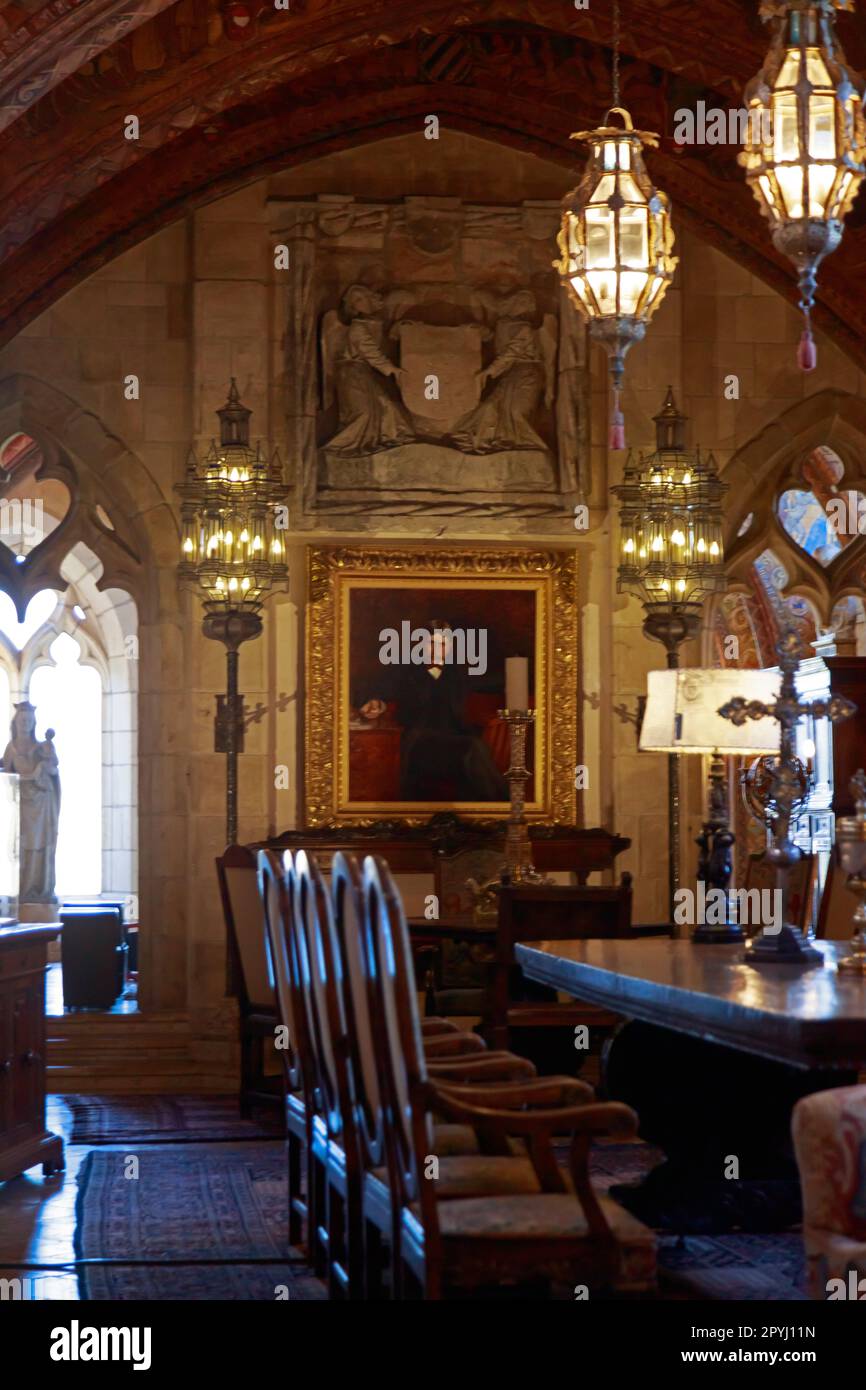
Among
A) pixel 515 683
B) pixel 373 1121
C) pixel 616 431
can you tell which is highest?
pixel 616 431

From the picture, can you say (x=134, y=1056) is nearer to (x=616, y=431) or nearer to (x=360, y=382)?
(x=360, y=382)

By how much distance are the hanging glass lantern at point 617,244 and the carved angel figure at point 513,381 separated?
4400mm

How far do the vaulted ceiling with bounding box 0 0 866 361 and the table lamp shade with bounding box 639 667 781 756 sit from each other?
389 centimetres

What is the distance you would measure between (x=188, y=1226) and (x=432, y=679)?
4614mm

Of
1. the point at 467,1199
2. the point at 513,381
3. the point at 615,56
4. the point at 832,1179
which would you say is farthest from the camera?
the point at 513,381

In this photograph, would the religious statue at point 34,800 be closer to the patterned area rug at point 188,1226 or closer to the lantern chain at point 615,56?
the patterned area rug at point 188,1226

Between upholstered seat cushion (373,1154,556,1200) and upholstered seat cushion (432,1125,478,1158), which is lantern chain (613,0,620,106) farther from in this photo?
upholstered seat cushion (373,1154,556,1200)

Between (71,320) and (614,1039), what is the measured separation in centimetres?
612

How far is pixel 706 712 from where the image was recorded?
16.6 feet

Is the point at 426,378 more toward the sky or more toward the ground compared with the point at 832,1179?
more toward the sky

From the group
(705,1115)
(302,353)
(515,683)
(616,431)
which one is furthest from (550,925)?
(302,353)

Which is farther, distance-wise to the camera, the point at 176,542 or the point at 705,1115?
the point at 176,542

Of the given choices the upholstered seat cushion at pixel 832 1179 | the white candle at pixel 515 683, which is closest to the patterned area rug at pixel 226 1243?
the upholstered seat cushion at pixel 832 1179

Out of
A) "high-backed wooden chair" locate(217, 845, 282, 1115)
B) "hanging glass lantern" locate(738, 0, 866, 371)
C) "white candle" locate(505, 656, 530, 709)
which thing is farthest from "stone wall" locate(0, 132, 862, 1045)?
"hanging glass lantern" locate(738, 0, 866, 371)
